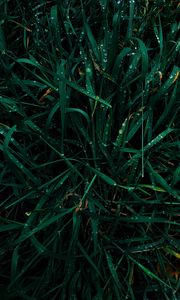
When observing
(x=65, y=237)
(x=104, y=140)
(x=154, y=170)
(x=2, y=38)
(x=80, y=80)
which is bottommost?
(x=65, y=237)

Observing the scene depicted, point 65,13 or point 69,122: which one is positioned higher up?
point 65,13

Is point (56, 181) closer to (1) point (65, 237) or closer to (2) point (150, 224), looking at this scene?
(1) point (65, 237)

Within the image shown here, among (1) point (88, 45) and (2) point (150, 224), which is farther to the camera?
(1) point (88, 45)

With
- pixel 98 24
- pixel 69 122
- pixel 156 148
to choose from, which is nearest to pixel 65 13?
pixel 98 24

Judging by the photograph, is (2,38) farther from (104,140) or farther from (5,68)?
(104,140)

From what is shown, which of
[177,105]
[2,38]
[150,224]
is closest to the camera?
[150,224]

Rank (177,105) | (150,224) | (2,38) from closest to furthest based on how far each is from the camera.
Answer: (150,224) → (177,105) → (2,38)
